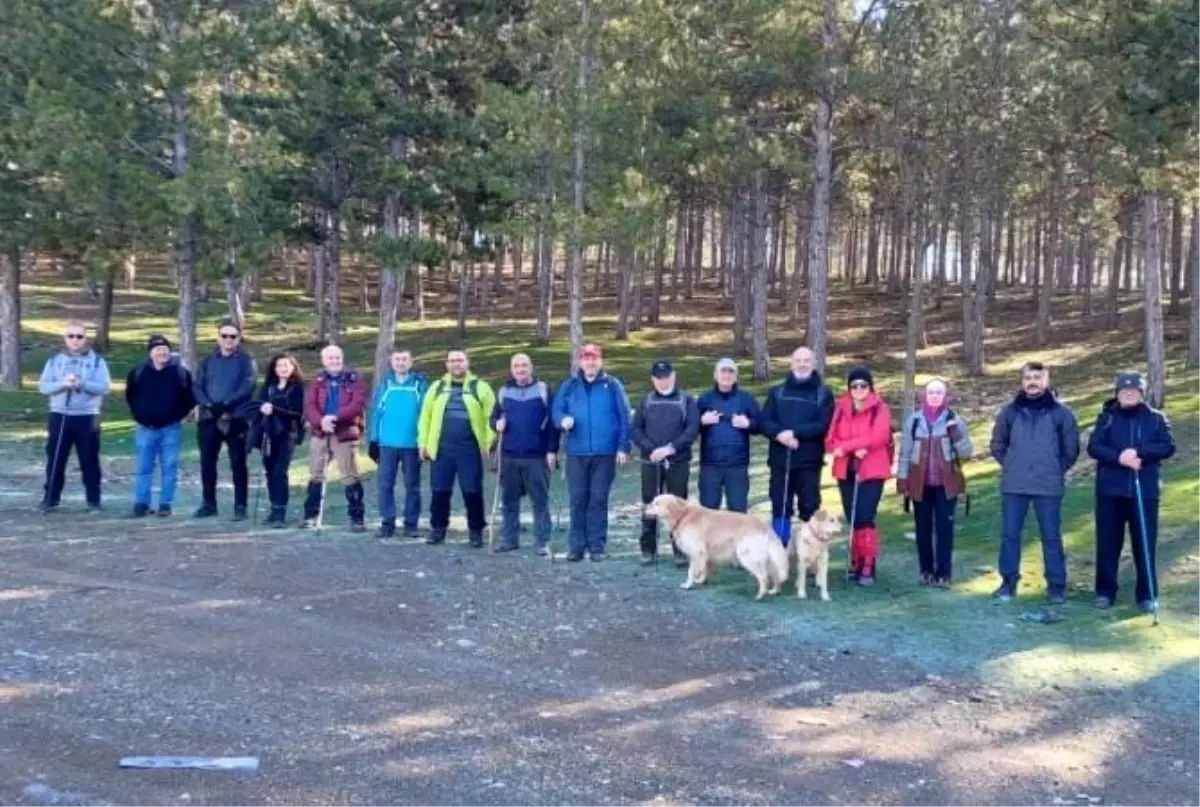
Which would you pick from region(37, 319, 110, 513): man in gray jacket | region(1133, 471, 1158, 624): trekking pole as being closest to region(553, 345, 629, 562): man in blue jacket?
region(1133, 471, 1158, 624): trekking pole

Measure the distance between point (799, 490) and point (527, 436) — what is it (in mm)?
2476

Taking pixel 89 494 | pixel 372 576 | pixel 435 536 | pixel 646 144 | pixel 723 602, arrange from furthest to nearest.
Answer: pixel 646 144 < pixel 89 494 < pixel 435 536 < pixel 372 576 < pixel 723 602

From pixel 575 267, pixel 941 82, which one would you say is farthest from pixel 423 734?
pixel 941 82

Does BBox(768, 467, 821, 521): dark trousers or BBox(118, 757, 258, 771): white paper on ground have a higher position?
BBox(768, 467, 821, 521): dark trousers

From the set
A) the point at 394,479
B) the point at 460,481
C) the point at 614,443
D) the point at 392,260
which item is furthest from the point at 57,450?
the point at 392,260

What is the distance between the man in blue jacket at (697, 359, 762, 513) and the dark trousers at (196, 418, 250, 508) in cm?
489

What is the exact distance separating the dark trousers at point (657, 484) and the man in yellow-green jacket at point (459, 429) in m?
1.58

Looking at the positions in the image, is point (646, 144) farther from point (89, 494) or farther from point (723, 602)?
point (723, 602)

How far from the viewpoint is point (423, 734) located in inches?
247

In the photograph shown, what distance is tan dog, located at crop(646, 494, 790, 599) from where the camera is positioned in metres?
9.41

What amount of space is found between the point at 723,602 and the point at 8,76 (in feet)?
64.4

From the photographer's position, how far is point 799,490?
10.4 meters

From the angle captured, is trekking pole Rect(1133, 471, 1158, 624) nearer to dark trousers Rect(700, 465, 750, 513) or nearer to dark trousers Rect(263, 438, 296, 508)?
dark trousers Rect(700, 465, 750, 513)

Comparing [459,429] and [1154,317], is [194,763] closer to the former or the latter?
[459,429]
